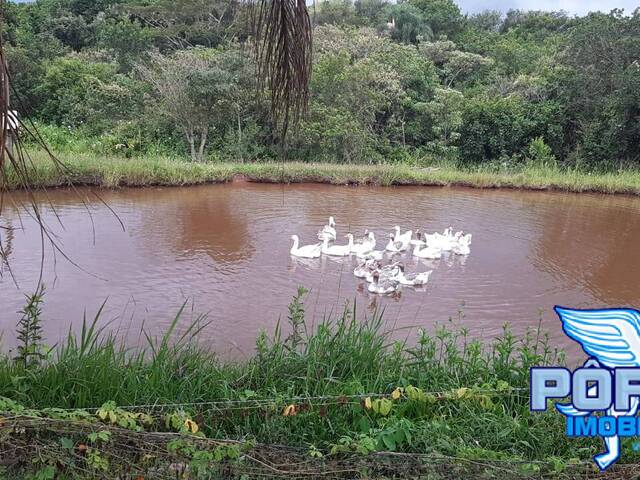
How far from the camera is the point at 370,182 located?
36.0ft

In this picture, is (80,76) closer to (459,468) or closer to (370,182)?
(370,182)

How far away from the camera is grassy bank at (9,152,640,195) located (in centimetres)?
949

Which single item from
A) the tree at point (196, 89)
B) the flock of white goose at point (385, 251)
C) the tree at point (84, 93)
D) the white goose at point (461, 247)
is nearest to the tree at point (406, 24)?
the tree at point (84, 93)

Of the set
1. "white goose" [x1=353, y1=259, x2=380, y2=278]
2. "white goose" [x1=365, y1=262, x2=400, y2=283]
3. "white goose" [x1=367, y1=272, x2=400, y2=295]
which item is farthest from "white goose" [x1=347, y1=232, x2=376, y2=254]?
"white goose" [x1=367, y1=272, x2=400, y2=295]

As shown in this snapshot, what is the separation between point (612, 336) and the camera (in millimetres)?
2312

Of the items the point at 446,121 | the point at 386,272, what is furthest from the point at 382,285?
the point at 446,121

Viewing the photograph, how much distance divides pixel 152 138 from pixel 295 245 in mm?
8077

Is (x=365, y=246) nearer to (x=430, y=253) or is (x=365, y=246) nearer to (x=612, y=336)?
(x=430, y=253)

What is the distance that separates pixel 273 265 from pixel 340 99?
813 centimetres

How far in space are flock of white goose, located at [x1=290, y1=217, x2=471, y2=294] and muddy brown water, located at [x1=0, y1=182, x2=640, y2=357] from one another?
0.11 meters

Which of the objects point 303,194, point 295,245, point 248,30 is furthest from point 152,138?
point 248,30

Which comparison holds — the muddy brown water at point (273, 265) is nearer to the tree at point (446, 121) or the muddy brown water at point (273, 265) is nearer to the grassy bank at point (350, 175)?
the grassy bank at point (350, 175)

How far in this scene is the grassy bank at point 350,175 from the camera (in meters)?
9.49

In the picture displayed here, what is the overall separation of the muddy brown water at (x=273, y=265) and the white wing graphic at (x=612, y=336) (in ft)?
4.59
